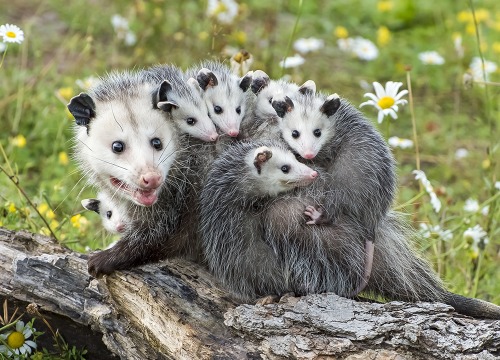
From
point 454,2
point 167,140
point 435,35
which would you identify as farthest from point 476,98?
point 167,140

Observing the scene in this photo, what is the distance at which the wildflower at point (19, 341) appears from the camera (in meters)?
2.39

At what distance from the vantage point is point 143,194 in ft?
7.13

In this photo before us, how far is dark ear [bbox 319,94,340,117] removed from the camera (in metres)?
2.31

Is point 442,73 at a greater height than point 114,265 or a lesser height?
greater

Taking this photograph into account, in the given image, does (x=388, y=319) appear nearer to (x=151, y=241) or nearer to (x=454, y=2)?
(x=151, y=241)

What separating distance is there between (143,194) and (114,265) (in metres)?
0.28

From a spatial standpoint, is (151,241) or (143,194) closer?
(143,194)

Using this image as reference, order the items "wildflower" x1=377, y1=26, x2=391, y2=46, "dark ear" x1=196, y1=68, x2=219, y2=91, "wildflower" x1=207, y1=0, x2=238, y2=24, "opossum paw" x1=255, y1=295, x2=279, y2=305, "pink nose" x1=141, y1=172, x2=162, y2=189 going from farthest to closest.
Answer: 1. "wildflower" x1=377, y1=26, x2=391, y2=46
2. "wildflower" x1=207, y1=0, x2=238, y2=24
3. "dark ear" x1=196, y1=68, x2=219, y2=91
4. "opossum paw" x1=255, y1=295, x2=279, y2=305
5. "pink nose" x1=141, y1=172, x2=162, y2=189

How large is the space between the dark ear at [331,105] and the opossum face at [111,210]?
65 cm

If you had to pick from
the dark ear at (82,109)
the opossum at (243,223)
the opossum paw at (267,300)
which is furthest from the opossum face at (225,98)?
the opossum paw at (267,300)

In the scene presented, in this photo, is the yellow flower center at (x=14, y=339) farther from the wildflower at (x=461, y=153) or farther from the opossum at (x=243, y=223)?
the wildflower at (x=461, y=153)

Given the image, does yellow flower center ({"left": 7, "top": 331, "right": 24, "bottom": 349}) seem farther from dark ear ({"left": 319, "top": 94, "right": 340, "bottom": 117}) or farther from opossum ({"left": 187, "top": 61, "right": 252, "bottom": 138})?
dark ear ({"left": 319, "top": 94, "right": 340, "bottom": 117})

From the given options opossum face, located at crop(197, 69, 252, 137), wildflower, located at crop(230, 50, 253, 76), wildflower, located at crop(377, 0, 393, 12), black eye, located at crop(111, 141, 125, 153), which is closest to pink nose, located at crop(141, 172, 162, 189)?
black eye, located at crop(111, 141, 125, 153)

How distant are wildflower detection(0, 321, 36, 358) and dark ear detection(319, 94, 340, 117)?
1069 mm
